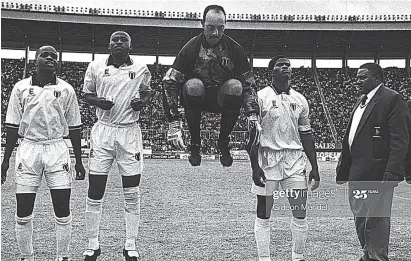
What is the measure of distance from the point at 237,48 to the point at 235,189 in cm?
1230

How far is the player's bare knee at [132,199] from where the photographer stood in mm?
6617

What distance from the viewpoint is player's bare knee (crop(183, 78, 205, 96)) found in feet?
17.1

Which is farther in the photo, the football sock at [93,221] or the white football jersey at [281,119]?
the white football jersey at [281,119]

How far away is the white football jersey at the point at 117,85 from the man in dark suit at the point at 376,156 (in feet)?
9.20

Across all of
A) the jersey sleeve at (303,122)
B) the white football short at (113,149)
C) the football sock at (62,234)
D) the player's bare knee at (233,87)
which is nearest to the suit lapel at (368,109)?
the jersey sleeve at (303,122)

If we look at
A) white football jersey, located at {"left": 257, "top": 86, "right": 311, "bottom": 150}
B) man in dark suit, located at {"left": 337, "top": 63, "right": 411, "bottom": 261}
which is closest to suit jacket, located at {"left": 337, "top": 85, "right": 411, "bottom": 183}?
man in dark suit, located at {"left": 337, "top": 63, "right": 411, "bottom": 261}

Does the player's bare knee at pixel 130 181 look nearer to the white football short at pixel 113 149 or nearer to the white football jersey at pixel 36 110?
the white football short at pixel 113 149

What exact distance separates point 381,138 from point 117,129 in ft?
10.9

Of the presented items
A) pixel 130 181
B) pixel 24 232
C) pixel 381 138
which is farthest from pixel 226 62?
pixel 24 232

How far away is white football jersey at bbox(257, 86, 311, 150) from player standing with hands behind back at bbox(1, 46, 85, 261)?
102 inches

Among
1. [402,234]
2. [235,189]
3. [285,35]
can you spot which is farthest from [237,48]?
[285,35]

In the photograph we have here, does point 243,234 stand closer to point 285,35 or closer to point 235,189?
point 235,189

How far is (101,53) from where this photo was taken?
1682 inches

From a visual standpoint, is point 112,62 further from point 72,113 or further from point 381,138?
point 381,138
